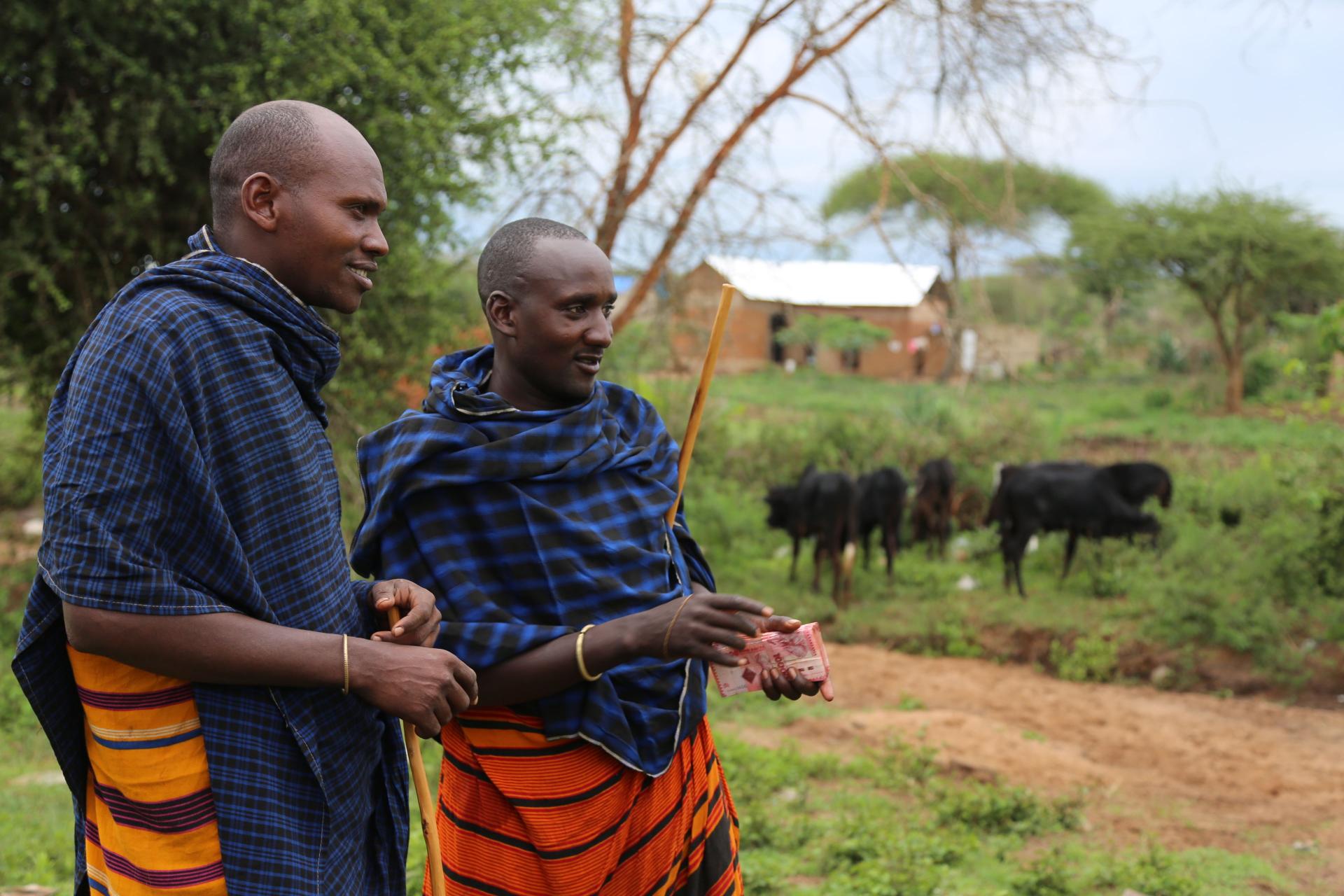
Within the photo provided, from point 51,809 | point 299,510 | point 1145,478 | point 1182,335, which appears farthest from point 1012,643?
point 1182,335

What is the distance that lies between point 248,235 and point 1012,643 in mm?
7587

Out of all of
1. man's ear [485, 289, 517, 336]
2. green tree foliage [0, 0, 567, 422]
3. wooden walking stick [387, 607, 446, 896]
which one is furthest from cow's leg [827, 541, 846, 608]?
wooden walking stick [387, 607, 446, 896]

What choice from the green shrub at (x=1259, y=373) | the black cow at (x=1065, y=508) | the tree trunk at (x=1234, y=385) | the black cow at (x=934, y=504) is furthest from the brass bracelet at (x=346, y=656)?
the green shrub at (x=1259, y=373)

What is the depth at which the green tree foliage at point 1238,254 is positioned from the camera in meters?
20.7

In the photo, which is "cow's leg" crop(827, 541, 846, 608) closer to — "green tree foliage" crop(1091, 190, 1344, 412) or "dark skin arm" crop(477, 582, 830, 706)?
"dark skin arm" crop(477, 582, 830, 706)

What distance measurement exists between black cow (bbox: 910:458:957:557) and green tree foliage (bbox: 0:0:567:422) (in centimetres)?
515

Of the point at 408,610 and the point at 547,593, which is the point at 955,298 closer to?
the point at 547,593

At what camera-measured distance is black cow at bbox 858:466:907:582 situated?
1030cm

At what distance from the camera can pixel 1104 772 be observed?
19.2 ft

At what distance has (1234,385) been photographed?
832 inches

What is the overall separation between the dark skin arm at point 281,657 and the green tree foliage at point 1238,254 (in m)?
21.5

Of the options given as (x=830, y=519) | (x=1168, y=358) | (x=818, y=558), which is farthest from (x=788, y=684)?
(x=1168, y=358)

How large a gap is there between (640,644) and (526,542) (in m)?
0.31

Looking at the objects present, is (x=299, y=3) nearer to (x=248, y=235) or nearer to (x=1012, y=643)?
(x=248, y=235)
